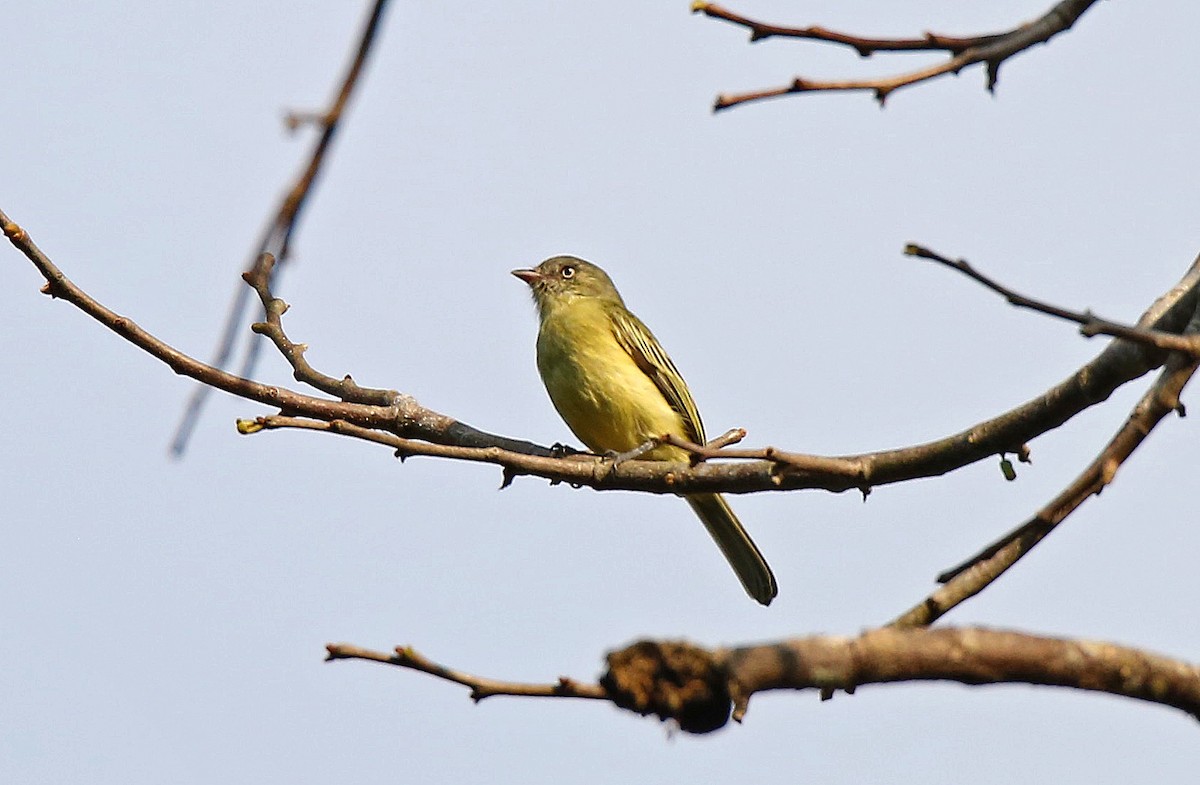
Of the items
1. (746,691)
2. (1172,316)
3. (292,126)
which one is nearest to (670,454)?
(1172,316)

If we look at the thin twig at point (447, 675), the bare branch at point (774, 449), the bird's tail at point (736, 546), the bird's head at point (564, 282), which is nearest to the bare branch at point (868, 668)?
the thin twig at point (447, 675)

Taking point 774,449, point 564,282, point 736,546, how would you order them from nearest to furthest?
point 774,449
point 736,546
point 564,282

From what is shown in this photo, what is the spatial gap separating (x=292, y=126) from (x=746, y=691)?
1.13m

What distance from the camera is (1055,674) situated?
A: 8.11 feet

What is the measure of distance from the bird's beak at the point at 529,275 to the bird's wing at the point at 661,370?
0.97 metres

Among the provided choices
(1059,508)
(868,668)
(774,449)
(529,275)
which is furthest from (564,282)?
(868,668)

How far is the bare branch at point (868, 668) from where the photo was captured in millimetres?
2402

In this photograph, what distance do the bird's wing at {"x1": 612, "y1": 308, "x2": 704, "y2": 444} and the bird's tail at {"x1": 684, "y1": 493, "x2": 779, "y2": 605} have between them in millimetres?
471

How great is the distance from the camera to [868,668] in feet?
8.15

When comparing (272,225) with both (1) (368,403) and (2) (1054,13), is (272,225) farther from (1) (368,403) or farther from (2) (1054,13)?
(1) (368,403)

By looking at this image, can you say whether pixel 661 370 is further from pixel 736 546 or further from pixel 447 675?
pixel 447 675

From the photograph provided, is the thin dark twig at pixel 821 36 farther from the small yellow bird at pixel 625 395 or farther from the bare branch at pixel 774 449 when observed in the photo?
the small yellow bird at pixel 625 395

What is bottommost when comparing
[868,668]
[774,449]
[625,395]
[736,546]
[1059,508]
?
[868,668]

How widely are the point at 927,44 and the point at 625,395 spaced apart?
17.1 feet
